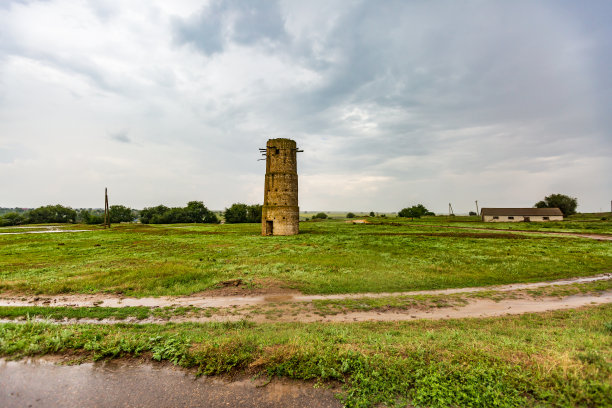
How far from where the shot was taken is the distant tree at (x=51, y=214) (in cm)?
9404

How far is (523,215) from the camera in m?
73.3

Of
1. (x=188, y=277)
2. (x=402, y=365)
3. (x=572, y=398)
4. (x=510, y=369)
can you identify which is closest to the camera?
(x=572, y=398)

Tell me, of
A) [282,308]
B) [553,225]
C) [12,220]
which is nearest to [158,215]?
[12,220]

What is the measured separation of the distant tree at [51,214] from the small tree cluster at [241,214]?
6212 centimetres

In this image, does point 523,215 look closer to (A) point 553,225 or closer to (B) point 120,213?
(A) point 553,225

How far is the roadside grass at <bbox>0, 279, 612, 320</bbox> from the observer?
10297 mm

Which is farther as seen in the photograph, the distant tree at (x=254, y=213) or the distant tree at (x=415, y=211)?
the distant tree at (x=254, y=213)

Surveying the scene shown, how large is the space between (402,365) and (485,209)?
289ft

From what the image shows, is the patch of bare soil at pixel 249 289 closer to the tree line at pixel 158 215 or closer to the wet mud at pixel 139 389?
the wet mud at pixel 139 389

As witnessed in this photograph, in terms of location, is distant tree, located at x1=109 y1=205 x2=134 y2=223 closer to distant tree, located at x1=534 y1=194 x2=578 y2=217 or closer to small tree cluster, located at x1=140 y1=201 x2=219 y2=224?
small tree cluster, located at x1=140 y1=201 x2=219 y2=224

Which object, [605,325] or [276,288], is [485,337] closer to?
[605,325]

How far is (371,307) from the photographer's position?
11.0 m

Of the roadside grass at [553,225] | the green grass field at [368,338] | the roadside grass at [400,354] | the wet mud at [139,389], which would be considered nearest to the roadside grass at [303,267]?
the green grass field at [368,338]

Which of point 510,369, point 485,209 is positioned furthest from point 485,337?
point 485,209
